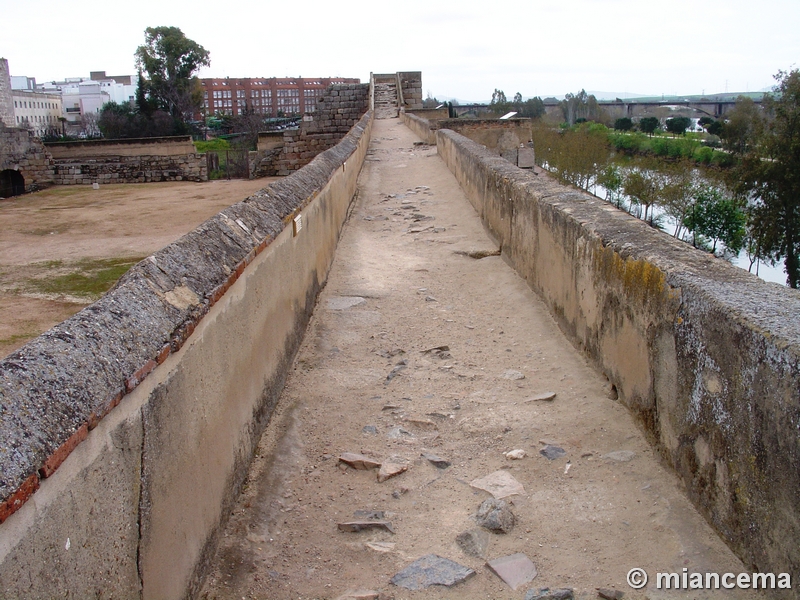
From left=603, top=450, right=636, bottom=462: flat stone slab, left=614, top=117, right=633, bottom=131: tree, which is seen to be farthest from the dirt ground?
left=614, top=117, right=633, bottom=131: tree

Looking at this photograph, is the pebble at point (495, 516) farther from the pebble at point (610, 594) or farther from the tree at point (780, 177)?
the tree at point (780, 177)

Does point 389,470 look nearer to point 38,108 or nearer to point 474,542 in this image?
point 474,542

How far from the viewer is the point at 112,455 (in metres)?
1.71

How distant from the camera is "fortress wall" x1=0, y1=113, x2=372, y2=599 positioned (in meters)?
1.41

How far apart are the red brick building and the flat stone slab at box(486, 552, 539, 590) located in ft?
372

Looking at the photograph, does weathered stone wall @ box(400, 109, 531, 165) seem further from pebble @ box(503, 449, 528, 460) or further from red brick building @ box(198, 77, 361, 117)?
red brick building @ box(198, 77, 361, 117)

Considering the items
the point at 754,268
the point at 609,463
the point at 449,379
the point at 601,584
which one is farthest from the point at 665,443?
the point at 754,268

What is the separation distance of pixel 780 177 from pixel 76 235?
3550 centimetres

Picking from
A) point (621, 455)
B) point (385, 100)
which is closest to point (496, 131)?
point (385, 100)

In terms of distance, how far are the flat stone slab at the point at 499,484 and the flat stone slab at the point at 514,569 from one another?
382 millimetres

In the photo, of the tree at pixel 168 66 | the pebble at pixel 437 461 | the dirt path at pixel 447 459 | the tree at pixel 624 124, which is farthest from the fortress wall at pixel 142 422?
the tree at pixel 624 124

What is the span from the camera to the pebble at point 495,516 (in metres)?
2.62

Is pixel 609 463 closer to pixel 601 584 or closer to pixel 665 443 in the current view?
pixel 665 443

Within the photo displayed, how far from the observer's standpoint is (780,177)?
37406 mm
